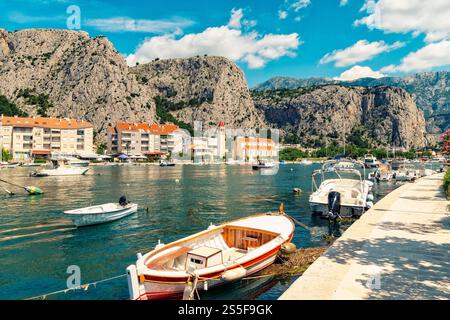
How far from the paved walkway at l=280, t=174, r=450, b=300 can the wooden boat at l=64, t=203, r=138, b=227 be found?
20384 millimetres

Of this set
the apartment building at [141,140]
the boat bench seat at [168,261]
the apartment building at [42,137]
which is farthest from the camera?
the apartment building at [141,140]

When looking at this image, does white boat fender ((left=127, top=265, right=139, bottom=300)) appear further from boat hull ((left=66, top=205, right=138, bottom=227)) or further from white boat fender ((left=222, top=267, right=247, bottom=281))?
boat hull ((left=66, top=205, right=138, bottom=227))

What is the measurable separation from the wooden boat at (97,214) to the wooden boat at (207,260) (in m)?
13.7

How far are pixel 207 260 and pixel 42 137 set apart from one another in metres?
153

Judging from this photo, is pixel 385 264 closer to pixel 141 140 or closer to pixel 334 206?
pixel 334 206

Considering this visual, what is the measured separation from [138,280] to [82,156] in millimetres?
143329

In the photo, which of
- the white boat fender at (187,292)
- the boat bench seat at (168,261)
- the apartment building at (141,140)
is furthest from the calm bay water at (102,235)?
the apartment building at (141,140)

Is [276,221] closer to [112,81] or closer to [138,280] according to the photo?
[138,280]

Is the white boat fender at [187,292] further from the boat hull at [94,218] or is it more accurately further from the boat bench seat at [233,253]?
the boat hull at [94,218]

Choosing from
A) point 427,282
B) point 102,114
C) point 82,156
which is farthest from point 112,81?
point 427,282

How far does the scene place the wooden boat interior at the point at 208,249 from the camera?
14523 millimetres

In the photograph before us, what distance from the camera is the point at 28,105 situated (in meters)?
187

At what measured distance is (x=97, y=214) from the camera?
92.5ft
